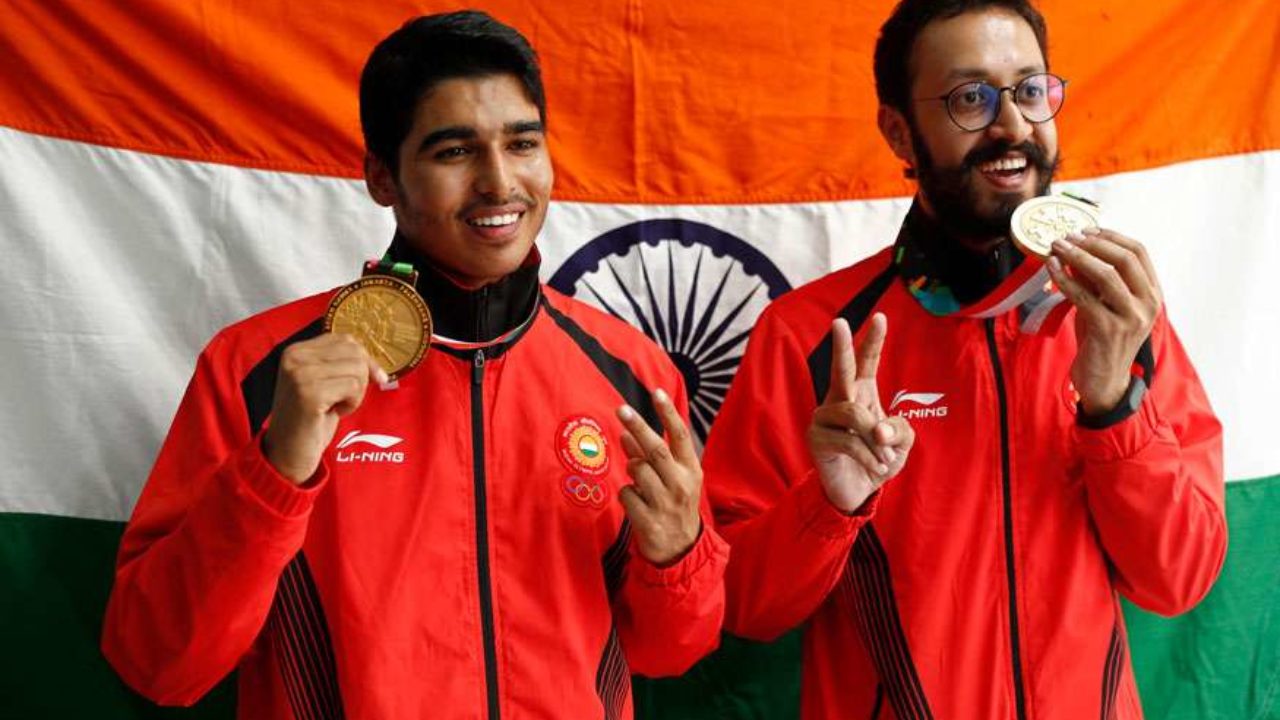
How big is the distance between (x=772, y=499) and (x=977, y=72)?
2.75 feet

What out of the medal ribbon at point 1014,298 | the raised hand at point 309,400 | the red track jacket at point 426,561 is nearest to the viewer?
the raised hand at point 309,400

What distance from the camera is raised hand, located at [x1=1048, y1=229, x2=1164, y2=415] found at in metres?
2.27

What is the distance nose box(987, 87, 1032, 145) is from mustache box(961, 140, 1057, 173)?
10mm

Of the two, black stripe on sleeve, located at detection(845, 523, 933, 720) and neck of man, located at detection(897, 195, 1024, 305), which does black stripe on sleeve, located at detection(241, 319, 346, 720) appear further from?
neck of man, located at detection(897, 195, 1024, 305)

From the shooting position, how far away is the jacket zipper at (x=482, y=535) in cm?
218

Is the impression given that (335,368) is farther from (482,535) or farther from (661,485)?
(661,485)

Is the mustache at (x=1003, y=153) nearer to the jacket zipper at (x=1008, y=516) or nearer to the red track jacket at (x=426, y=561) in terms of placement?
the jacket zipper at (x=1008, y=516)

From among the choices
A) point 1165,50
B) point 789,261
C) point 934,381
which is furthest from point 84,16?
point 1165,50

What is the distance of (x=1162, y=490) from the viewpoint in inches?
92.3

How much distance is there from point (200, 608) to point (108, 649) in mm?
267

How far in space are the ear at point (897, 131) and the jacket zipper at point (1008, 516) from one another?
1.26 ft

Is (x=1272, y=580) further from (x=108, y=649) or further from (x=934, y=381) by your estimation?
(x=108, y=649)

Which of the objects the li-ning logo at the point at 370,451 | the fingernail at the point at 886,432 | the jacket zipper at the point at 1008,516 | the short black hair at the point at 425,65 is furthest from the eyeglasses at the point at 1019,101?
the li-ning logo at the point at 370,451

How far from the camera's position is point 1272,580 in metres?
A: 3.29
